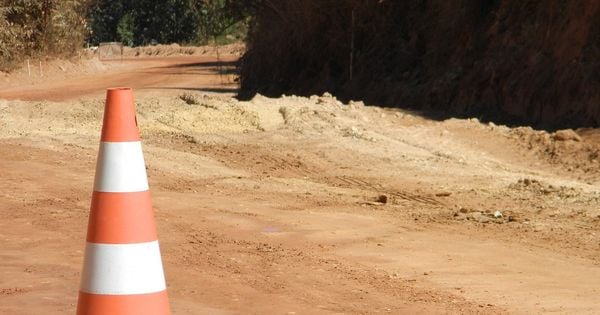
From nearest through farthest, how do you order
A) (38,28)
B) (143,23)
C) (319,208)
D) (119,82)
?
(319,208) < (119,82) < (38,28) < (143,23)

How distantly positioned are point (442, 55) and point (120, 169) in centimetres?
1800

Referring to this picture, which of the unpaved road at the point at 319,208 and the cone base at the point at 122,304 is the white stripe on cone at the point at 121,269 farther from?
the unpaved road at the point at 319,208

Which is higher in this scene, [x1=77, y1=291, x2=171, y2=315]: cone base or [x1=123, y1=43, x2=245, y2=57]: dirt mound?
[x1=77, y1=291, x2=171, y2=315]: cone base

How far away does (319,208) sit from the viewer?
1182 cm

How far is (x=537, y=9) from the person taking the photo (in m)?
20.3

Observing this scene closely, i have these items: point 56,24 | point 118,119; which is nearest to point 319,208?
point 118,119

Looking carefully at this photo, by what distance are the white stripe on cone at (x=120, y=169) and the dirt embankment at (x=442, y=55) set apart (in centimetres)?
1333

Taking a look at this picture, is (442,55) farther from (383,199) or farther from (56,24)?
(56,24)

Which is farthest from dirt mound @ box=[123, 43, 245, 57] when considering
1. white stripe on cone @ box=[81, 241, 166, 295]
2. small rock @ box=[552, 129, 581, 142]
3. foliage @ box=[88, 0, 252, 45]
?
white stripe on cone @ box=[81, 241, 166, 295]

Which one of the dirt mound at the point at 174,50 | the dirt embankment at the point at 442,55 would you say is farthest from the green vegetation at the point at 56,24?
the dirt embankment at the point at 442,55

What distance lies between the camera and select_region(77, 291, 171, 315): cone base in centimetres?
492

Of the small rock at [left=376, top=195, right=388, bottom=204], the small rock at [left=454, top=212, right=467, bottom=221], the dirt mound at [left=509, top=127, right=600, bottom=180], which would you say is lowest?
the dirt mound at [left=509, top=127, right=600, bottom=180]

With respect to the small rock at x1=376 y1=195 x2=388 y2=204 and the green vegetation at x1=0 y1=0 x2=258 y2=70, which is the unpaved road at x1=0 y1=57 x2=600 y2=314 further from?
the green vegetation at x1=0 y1=0 x2=258 y2=70

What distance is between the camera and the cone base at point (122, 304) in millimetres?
4922
